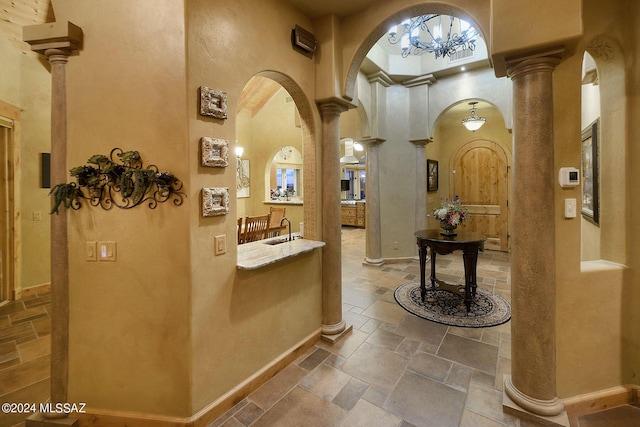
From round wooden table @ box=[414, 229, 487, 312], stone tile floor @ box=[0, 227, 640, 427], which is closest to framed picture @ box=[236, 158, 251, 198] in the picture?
stone tile floor @ box=[0, 227, 640, 427]

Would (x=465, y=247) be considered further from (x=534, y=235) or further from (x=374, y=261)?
(x=374, y=261)

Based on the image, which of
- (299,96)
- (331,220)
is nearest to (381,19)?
(299,96)

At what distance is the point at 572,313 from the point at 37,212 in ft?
20.5

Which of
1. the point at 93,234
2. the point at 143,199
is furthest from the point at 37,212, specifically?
the point at 143,199

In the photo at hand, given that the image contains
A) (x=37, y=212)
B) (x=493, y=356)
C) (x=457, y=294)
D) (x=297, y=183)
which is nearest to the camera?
(x=493, y=356)

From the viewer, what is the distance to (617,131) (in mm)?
1875

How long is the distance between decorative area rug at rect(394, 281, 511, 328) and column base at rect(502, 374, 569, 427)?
1196 mm

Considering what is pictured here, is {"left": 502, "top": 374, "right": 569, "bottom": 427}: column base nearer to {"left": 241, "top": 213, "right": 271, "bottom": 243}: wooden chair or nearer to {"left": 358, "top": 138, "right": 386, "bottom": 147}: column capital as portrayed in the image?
{"left": 241, "top": 213, "right": 271, "bottom": 243}: wooden chair

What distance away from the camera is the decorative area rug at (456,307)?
10.2 feet

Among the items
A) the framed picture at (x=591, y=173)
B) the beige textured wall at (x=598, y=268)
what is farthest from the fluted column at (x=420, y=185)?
the beige textured wall at (x=598, y=268)

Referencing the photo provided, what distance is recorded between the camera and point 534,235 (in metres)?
1.71

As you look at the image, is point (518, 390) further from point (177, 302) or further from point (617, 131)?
point (177, 302)

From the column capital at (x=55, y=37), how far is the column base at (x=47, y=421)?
226 centimetres

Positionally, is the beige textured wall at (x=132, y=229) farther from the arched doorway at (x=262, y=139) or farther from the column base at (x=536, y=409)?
the arched doorway at (x=262, y=139)
